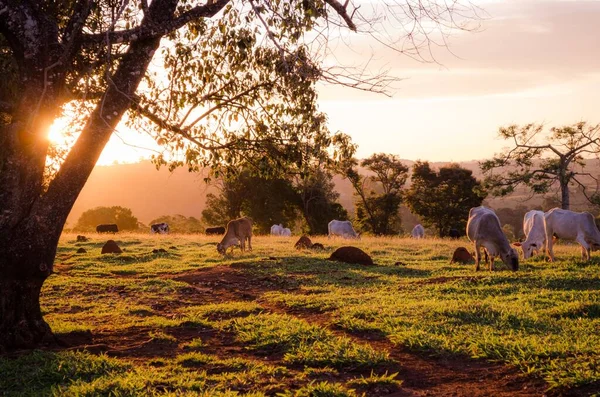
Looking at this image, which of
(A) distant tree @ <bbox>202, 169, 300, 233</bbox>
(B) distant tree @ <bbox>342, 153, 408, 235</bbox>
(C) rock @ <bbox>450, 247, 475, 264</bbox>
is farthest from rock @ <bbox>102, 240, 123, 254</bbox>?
(B) distant tree @ <bbox>342, 153, 408, 235</bbox>

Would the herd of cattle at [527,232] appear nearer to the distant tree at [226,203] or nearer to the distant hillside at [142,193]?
the distant tree at [226,203]

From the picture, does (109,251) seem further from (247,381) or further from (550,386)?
(550,386)

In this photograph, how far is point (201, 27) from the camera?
12109mm

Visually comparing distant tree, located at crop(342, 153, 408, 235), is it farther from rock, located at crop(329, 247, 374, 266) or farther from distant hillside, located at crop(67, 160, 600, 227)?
distant hillside, located at crop(67, 160, 600, 227)

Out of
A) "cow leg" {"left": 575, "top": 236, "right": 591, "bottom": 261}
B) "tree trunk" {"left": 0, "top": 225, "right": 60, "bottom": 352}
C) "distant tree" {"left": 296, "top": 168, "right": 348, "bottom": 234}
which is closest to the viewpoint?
"tree trunk" {"left": 0, "top": 225, "right": 60, "bottom": 352}

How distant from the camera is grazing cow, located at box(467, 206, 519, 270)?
1780 cm

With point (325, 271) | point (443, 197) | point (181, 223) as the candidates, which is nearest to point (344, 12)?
point (325, 271)

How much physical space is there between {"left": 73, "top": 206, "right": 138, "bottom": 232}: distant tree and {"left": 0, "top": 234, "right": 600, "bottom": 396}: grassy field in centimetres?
5365

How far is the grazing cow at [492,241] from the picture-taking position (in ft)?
58.4

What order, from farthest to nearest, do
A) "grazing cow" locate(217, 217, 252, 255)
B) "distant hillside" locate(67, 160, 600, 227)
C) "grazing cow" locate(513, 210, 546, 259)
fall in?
"distant hillside" locate(67, 160, 600, 227), "grazing cow" locate(217, 217, 252, 255), "grazing cow" locate(513, 210, 546, 259)

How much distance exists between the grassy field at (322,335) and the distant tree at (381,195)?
45620 mm

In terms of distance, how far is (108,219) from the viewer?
72125mm

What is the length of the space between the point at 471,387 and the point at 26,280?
690 centimetres

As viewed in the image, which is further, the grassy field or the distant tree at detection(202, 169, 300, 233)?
the distant tree at detection(202, 169, 300, 233)
